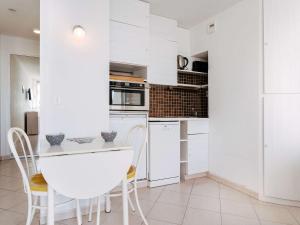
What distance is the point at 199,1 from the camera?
2795 millimetres

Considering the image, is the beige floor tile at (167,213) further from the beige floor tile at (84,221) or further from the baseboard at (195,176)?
the baseboard at (195,176)

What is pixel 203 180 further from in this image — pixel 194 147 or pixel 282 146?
pixel 282 146

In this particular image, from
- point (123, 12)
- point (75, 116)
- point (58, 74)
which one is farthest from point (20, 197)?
point (123, 12)

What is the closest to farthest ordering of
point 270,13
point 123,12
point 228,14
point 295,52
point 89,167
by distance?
point 89,167 → point 295,52 → point 270,13 → point 123,12 → point 228,14

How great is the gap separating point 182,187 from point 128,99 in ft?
4.62

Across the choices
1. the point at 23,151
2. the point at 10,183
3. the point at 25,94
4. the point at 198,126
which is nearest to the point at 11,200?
the point at 10,183

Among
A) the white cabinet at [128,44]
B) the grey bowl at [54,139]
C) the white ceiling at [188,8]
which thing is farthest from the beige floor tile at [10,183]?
the white ceiling at [188,8]

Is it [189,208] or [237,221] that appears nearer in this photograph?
[237,221]

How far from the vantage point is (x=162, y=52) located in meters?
3.17

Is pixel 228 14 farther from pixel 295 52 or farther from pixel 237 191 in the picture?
pixel 237 191

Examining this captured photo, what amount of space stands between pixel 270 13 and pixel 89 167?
8.35 feet

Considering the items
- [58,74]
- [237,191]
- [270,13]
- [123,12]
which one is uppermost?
[123,12]

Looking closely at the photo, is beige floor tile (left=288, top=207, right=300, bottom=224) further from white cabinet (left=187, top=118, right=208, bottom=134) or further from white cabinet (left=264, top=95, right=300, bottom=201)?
white cabinet (left=187, top=118, right=208, bottom=134)

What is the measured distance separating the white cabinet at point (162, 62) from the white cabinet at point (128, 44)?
276mm
